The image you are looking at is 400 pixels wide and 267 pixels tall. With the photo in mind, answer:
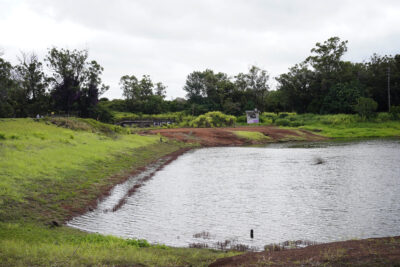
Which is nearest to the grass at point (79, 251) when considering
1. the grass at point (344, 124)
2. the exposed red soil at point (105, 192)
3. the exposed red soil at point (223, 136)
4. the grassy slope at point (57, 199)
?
the grassy slope at point (57, 199)

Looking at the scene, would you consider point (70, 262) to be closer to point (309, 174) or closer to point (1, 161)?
point (1, 161)

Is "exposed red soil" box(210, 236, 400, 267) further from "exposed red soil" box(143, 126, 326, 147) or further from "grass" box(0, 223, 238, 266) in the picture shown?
"exposed red soil" box(143, 126, 326, 147)

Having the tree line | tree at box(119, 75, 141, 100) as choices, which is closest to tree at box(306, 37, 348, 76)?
the tree line

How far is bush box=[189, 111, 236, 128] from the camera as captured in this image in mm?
83625

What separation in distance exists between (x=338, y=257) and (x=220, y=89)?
360 ft

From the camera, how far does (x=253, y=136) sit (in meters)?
67.4

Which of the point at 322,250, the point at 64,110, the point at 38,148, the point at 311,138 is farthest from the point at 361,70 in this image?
the point at 322,250

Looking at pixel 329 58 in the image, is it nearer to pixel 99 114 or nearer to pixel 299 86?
pixel 299 86

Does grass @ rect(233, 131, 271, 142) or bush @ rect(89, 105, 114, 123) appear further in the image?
bush @ rect(89, 105, 114, 123)

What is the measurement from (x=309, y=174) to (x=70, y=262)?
71.1 ft

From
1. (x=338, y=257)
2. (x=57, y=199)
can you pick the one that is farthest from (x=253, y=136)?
(x=338, y=257)

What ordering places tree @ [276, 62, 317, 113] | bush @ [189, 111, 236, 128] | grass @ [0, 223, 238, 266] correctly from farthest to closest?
1. tree @ [276, 62, 317, 113]
2. bush @ [189, 111, 236, 128]
3. grass @ [0, 223, 238, 266]

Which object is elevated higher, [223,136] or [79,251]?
[223,136]

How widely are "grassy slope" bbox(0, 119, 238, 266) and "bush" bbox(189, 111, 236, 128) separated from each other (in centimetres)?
4671
